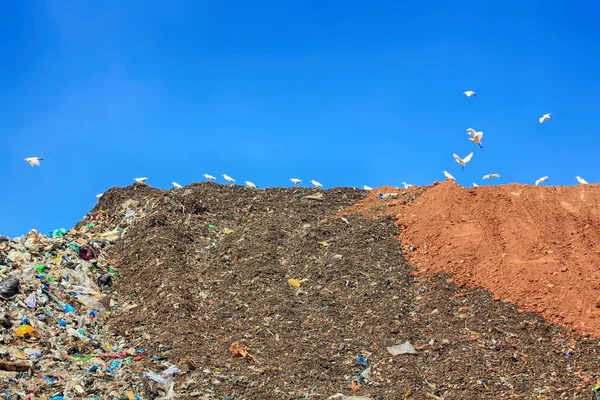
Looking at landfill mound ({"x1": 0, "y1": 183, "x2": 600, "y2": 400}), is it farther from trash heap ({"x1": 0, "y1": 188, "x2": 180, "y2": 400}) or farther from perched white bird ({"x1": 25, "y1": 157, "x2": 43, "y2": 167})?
perched white bird ({"x1": 25, "y1": 157, "x2": 43, "y2": 167})

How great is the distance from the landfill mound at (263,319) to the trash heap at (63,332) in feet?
0.12

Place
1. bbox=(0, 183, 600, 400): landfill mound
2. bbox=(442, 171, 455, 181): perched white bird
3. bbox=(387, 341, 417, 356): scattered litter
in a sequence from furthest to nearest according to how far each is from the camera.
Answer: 1. bbox=(442, 171, 455, 181): perched white bird
2. bbox=(387, 341, 417, 356): scattered litter
3. bbox=(0, 183, 600, 400): landfill mound

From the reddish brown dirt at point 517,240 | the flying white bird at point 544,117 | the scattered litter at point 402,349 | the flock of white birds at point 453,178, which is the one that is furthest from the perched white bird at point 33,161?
the flying white bird at point 544,117

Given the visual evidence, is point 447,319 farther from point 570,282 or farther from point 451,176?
point 451,176

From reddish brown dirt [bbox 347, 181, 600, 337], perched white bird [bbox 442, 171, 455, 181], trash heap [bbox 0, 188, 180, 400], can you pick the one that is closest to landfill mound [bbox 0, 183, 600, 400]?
trash heap [bbox 0, 188, 180, 400]

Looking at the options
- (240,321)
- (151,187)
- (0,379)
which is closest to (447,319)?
(240,321)

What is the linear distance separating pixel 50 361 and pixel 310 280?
6.26 meters

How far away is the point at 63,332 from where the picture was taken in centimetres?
1247

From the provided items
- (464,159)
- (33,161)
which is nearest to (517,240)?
(464,159)

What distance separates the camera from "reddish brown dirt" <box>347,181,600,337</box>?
42.9 feet

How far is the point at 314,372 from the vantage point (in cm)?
1155

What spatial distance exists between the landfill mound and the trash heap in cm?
4

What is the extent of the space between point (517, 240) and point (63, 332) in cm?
1045

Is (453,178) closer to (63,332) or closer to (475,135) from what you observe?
(475,135)
